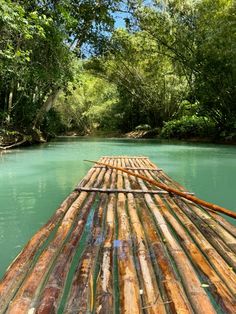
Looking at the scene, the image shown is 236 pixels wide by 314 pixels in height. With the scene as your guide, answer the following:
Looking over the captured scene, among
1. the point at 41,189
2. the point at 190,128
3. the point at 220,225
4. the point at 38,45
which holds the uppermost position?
the point at 38,45

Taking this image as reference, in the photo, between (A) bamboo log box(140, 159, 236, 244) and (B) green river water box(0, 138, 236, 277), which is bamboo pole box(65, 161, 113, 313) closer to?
(B) green river water box(0, 138, 236, 277)

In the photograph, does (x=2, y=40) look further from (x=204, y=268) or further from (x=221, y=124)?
(x=221, y=124)

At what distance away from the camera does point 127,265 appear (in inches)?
75.9

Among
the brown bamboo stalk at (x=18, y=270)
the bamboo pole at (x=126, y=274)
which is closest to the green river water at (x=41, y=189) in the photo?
the brown bamboo stalk at (x=18, y=270)

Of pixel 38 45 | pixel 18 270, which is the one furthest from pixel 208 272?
pixel 38 45

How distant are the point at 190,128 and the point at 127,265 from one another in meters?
18.9

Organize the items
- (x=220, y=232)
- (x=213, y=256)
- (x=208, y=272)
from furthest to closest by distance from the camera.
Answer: (x=220, y=232) → (x=213, y=256) → (x=208, y=272)

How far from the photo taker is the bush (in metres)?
18.8

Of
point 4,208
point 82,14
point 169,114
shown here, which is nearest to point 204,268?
point 4,208

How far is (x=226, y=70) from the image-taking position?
14.7 meters

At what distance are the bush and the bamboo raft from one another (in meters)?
16.1

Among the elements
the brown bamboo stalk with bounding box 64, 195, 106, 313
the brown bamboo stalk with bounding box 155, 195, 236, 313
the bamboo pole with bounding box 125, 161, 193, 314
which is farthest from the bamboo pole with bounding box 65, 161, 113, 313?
the brown bamboo stalk with bounding box 155, 195, 236, 313

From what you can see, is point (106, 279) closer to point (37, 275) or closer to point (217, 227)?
point (37, 275)

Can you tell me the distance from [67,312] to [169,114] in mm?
A: 24291
